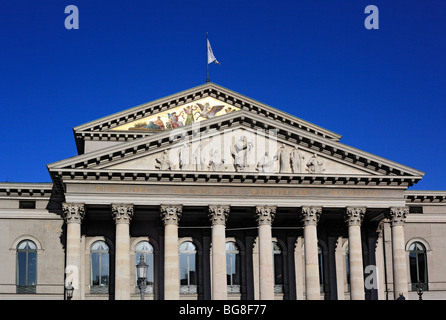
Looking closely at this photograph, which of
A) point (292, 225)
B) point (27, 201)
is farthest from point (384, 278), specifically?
point (27, 201)

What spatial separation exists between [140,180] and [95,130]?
1008 cm

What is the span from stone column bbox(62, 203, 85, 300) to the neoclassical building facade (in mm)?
62

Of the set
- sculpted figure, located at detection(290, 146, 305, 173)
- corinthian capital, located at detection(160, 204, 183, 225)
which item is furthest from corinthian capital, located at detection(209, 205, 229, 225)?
sculpted figure, located at detection(290, 146, 305, 173)

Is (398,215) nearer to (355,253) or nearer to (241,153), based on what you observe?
(355,253)

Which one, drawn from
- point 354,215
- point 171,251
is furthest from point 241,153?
point 354,215

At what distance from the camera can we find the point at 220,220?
4312 centimetres

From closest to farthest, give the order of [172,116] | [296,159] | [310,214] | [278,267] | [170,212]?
[170,212] < [310,214] < [296,159] < [278,267] < [172,116]

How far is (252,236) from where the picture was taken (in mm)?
47875

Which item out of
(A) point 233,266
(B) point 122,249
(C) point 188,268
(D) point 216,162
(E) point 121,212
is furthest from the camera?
(A) point 233,266

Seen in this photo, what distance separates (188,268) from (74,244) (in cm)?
877

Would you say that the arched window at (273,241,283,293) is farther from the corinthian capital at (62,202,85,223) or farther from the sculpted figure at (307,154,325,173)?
the corinthian capital at (62,202,85,223)

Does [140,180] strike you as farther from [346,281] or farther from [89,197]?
[346,281]

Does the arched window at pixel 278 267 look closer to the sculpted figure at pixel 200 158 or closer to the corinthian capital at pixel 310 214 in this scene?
the corinthian capital at pixel 310 214

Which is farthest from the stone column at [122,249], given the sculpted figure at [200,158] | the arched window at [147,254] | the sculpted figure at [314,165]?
the sculpted figure at [314,165]
